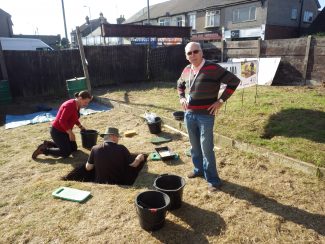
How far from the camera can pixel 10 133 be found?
7.90 metres

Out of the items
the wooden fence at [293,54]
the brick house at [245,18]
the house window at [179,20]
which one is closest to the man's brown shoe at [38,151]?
the wooden fence at [293,54]

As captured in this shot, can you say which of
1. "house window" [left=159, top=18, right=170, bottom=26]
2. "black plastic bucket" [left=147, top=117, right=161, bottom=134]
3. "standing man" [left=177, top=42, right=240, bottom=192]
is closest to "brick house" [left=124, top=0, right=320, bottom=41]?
"house window" [left=159, top=18, right=170, bottom=26]

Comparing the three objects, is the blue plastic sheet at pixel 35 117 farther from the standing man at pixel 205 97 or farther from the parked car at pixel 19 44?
the parked car at pixel 19 44

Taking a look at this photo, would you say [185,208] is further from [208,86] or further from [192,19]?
[192,19]

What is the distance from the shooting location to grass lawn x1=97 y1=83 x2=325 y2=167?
5.56 meters

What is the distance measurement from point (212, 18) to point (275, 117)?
30.8 meters

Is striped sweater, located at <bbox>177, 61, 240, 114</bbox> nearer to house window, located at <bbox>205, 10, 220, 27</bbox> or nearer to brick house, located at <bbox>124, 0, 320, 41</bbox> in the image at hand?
brick house, located at <bbox>124, 0, 320, 41</bbox>

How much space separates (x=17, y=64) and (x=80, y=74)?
9.04 ft

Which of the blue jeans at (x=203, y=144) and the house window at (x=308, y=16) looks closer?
the blue jeans at (x=203, y=144)

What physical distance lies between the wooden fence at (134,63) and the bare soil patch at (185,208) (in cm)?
775

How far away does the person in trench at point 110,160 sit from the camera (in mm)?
4609

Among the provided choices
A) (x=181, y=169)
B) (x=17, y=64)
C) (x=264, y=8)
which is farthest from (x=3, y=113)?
(x=264, y=8)

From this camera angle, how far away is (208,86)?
4.02 meters

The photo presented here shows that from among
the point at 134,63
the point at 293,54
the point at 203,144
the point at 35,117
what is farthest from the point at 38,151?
the point at 293,54
